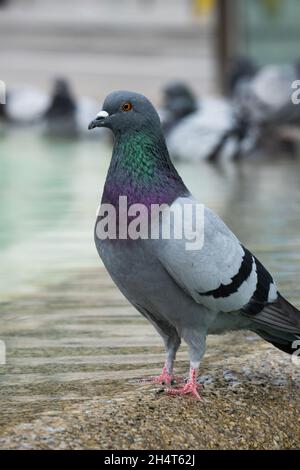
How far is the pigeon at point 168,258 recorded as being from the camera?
171 inches

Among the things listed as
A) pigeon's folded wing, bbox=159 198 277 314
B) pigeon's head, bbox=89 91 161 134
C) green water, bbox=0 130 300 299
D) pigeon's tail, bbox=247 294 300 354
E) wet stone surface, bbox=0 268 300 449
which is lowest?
green water, bbox=0 130 300 299

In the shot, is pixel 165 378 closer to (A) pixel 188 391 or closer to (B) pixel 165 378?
(B) pixel 165 378

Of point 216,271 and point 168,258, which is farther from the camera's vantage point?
point 216,271

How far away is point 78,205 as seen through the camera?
10562 millimetres

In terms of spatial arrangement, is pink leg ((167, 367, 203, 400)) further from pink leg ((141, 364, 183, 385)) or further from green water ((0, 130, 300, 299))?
green water ((0, 130, 300, 299))

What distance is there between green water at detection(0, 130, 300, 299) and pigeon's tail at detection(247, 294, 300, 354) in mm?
1649

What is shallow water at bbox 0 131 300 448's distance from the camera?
4895 mm

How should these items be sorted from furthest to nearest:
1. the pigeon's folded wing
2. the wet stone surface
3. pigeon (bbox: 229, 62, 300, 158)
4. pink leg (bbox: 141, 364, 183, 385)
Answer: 1. pigeon (bbox: 229, 62, 300, 158)
2. pink leg (bbox: 141, 364, 183, 385)
3. the pigeon's folded wing
4. the wet stone surface

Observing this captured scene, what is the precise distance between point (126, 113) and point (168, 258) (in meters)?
0.58

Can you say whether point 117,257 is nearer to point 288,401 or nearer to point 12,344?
point 288,401

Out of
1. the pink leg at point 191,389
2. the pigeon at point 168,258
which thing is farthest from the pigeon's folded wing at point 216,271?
the pink leg at point 191,389

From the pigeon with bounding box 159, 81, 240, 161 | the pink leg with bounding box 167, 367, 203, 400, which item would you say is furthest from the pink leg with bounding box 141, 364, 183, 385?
the pigeon with bounding box 159, 81, 240, 161

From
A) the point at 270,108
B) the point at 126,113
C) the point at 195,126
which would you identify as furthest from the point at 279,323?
the point at 270,108

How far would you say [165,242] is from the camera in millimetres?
4324
